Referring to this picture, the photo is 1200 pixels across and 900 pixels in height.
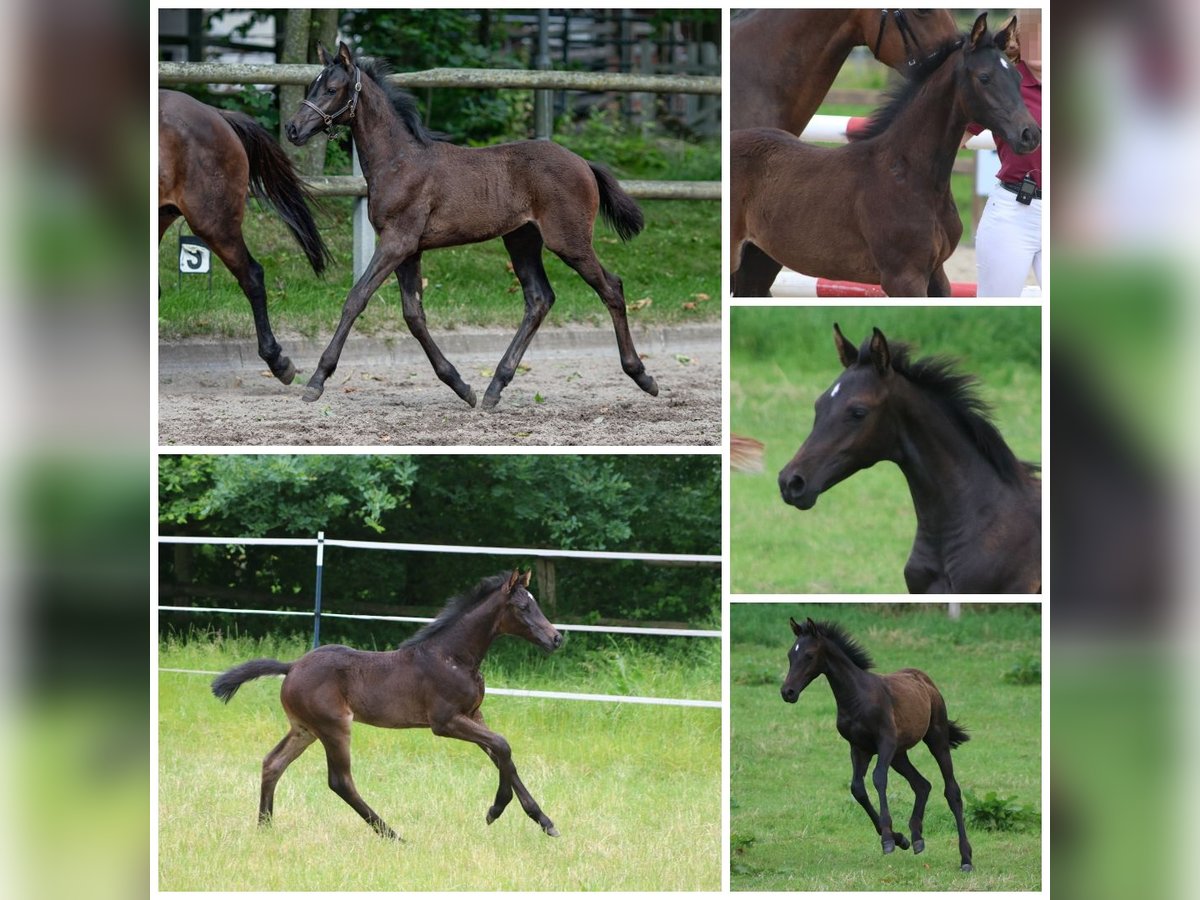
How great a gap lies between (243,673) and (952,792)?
275cm

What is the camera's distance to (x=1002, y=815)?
5.68 metres

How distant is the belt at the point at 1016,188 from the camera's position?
5145mm

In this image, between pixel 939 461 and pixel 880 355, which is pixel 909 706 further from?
pixel 880 355

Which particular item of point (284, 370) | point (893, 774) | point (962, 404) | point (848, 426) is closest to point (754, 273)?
point (848, 426)

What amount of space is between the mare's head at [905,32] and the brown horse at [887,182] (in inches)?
4.3

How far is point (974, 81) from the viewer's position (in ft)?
16.5

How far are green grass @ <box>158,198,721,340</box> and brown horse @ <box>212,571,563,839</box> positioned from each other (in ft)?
5.85

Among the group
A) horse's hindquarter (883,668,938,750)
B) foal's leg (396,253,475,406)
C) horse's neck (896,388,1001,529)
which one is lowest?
horse's hindquarter (883,668,938,750)

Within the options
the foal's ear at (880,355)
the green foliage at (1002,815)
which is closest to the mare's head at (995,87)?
the foal's ear at (880,355)

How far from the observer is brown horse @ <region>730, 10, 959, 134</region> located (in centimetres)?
524

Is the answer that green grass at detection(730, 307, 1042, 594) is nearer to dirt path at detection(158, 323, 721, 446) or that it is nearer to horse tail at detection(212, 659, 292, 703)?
dirt path at detection(158, 323, 721, 446)

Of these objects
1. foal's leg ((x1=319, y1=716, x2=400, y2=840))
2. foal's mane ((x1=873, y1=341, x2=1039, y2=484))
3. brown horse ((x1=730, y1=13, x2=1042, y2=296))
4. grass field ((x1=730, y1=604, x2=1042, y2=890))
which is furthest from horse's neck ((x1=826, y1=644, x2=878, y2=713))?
foal's leg ((x1=319, y1=716, x2=400, y2=840))
